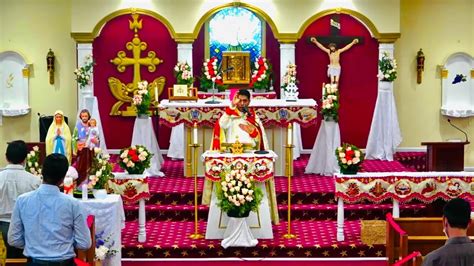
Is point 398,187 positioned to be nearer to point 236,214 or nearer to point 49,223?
point 236,214

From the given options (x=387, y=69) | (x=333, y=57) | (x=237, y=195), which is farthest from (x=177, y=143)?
(x=237, y=195)

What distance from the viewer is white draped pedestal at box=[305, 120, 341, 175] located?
1689 centimetres

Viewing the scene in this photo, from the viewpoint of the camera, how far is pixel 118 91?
780 inches

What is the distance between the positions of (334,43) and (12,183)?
1122 cm

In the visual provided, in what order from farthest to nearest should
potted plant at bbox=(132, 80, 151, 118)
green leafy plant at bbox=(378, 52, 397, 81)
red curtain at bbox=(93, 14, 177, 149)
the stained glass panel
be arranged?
the stained glass panel → red curtain at bbox=(93, 14, 177, 149) → green leafy plant at bbox=(378, 52, 397, 81) → potted plant at bbox=(132, 80, 151, 118)

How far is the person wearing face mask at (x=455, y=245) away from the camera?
6.72 meters

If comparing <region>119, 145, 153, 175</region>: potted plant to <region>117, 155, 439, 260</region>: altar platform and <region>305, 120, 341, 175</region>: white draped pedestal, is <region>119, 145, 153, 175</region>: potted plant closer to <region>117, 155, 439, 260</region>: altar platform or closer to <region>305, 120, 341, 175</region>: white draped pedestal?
<region>117, 155, 439, 260</region>: altar platform

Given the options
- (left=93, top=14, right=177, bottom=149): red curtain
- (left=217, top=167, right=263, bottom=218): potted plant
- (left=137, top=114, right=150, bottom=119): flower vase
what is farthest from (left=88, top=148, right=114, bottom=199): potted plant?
(left=93, top=14, right=177, bottom=149): red curtain

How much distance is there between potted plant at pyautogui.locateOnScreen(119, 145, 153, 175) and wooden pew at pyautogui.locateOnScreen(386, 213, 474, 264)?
3938mm

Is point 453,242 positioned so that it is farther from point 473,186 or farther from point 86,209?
point 473,186

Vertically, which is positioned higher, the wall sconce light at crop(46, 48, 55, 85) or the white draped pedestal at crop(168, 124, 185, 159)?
the wall sconce light at crop(46, 48, 55, 85)

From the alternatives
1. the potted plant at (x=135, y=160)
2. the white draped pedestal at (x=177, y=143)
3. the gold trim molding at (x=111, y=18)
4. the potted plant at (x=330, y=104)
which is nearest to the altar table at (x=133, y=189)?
the potted plant at (x=135, y=160)

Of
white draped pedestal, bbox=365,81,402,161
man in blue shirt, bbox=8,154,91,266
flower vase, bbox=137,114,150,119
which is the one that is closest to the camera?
man in blue shirt, bbox=8,154,91,266

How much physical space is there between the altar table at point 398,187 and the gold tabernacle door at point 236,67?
5.20m
